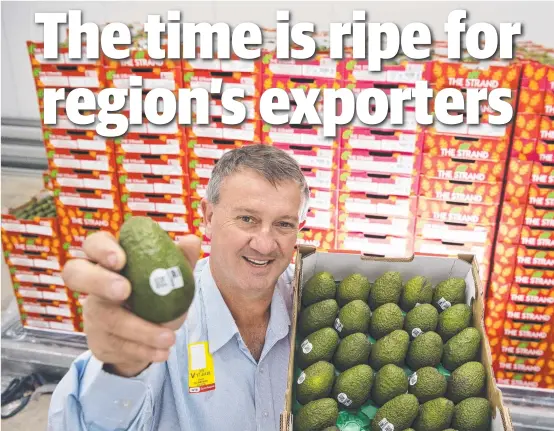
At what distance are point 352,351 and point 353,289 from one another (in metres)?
0.25

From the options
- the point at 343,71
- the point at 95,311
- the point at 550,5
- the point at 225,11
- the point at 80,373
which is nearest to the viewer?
the point at 95,311

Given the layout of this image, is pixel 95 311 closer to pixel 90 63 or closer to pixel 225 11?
pixel 90 63

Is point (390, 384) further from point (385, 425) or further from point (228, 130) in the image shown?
point (228, 130)

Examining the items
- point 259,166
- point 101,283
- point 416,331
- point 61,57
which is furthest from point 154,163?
point 101,283

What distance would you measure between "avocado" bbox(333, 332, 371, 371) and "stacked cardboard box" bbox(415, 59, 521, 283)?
1190 millimetres

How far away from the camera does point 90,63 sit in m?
2.91

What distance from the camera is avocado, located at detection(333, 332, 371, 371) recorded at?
1559 mm

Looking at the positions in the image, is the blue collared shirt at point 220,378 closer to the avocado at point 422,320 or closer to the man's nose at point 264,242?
the man's nose at point 264,242

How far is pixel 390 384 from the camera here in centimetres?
145

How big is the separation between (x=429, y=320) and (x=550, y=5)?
9.86 ft

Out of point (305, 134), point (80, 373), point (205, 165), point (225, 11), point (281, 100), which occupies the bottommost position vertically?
point (80, 373)

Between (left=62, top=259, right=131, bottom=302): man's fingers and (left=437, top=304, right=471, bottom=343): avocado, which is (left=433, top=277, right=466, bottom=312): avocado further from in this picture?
(left=62, top=259, right=131, bottom=302): man's fingers

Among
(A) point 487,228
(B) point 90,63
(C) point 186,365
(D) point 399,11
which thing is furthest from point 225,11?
(C) point 186,365

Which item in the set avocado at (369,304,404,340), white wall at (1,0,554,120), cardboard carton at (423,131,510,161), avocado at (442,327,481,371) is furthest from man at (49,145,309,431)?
white wall at (1,0,554,120)
